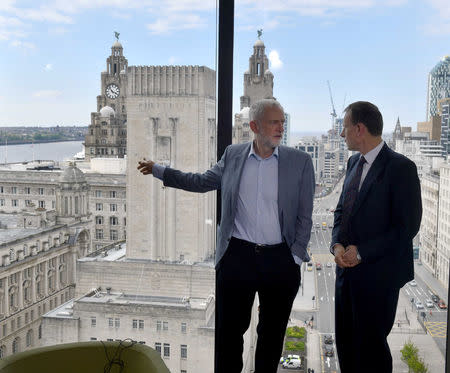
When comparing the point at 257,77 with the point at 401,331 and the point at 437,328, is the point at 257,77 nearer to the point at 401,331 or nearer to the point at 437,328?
the point at 401,331

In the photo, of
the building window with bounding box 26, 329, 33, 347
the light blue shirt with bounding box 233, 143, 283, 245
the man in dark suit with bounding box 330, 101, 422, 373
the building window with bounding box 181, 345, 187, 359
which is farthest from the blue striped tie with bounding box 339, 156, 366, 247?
the building window with bounding box 26, 329, 33, 347

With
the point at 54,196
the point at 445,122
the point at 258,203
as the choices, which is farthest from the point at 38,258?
the point at 445,122

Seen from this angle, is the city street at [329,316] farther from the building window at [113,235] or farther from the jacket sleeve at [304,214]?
the building window at [113,235]

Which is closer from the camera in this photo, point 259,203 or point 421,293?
point 259,203

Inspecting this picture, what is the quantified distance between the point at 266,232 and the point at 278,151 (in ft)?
1.23

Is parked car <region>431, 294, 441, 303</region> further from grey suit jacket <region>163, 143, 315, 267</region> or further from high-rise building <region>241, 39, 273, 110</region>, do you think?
high-rise building <region>241, 39, 273, 110</region>

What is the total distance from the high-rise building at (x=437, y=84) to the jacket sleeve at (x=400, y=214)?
4.00 ft

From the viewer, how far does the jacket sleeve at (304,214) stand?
226 centimetres

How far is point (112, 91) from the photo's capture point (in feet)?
11.1

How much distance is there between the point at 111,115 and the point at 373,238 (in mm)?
1948

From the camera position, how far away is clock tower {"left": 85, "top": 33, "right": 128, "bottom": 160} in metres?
3.31

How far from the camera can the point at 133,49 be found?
331 cm

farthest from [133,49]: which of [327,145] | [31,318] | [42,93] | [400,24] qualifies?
[31,318]

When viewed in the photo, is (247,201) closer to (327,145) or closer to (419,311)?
(327,145)
